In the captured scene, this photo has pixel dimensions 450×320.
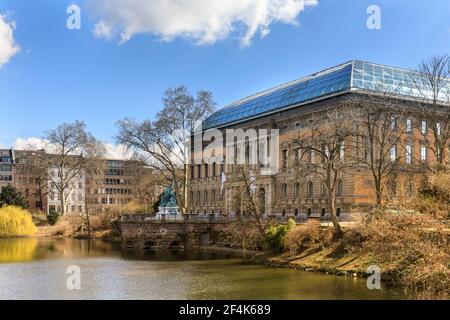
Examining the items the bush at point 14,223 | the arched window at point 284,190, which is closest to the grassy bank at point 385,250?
the arched window at point 284,190

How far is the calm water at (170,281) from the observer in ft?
92.6

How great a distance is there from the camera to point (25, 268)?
39719 millimetres

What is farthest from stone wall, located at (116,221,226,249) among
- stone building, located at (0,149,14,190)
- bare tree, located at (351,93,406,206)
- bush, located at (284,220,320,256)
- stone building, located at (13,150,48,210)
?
stone building, located at (0,149,14,190)

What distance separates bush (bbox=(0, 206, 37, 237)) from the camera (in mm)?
78125

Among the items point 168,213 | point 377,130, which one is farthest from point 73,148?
point 377,130

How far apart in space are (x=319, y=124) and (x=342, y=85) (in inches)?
209

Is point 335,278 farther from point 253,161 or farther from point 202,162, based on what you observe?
point 202,162

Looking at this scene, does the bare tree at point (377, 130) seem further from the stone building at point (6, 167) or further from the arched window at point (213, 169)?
the stone building at point (6, 167)

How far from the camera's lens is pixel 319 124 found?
63.9 m

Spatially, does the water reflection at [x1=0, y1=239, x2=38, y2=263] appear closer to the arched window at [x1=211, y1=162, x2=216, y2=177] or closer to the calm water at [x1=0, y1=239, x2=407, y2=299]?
the calm water at [x1=0, y1=239, x2=407, y2=299]

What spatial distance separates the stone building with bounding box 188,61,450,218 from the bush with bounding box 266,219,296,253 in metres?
5.58

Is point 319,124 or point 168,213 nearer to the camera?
point 319,124

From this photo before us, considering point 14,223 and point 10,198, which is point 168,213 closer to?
point 14,223
